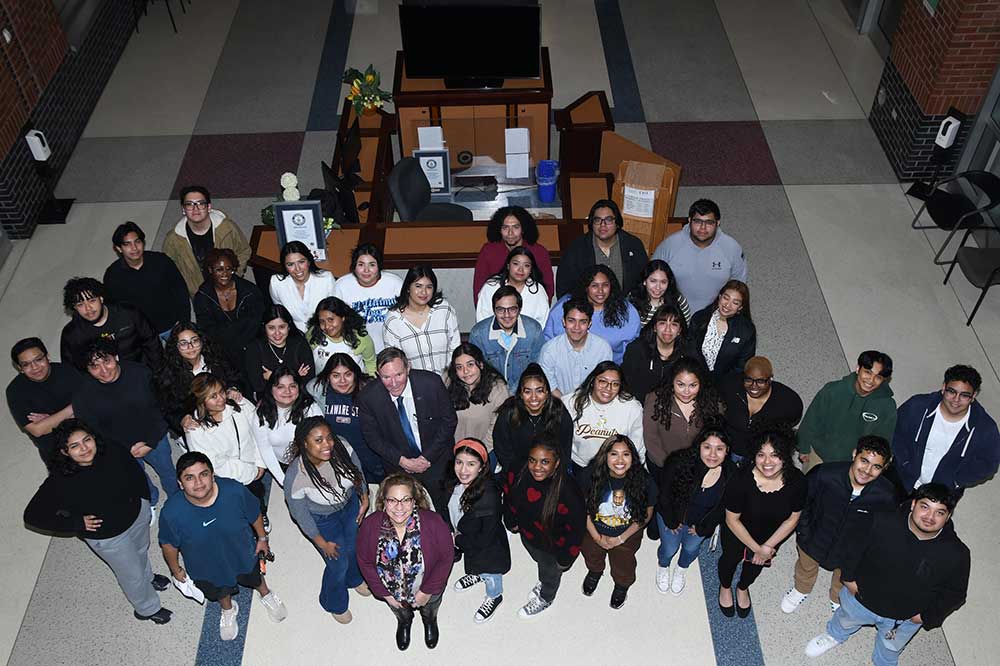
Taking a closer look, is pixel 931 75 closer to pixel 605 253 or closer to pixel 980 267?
pixel 980 267

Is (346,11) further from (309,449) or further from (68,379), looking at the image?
(309,449)

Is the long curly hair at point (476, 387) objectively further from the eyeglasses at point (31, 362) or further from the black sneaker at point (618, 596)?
the eyeglasses at point (31, 362)

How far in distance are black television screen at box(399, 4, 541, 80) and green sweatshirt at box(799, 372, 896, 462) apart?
5.03 meters

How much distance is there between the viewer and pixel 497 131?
886 centimetres

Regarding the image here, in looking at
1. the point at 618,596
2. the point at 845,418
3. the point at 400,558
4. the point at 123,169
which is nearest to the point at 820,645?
the point at 618,596

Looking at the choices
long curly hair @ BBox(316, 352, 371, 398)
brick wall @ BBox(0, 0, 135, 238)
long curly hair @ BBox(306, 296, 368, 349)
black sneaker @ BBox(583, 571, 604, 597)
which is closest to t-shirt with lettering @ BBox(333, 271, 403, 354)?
long curly hair @ BBox(306, 296, 368, 349)

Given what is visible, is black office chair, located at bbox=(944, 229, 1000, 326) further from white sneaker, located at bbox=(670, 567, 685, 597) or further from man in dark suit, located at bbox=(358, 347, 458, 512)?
man in dark suit, located at bbox=(358, 347, 458, 512)

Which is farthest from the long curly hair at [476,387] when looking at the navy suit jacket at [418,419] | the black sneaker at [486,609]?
the black sneaker at [486,609]

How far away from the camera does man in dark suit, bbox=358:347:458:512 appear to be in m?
5.02

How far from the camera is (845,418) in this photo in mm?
5137

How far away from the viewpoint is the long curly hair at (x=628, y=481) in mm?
4695

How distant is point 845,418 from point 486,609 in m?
2.48

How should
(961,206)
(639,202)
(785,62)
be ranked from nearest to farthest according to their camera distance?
1. (639,202)
2. (961,206)
3. (785,62)

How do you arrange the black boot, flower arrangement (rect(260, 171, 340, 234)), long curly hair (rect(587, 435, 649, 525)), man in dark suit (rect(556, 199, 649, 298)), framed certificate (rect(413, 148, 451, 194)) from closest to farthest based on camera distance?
1. long curly hair (rect(587, 435, 649, 525))
2. the black boot
3. man in dark suit (rect(556, 199, 649, 298))
4. flower arrangement (rect(260, 171, 340, 234))
5. framed certificate (rect(413, 148, 451, 194))
